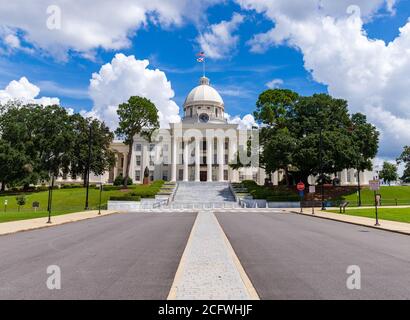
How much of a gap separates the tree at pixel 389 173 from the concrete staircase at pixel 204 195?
81.9m

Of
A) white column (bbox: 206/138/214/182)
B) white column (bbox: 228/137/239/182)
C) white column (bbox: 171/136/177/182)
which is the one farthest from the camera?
white column (bbox: 228/137/239/182)

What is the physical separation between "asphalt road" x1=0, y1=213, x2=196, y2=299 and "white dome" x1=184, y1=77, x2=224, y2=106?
85974mm

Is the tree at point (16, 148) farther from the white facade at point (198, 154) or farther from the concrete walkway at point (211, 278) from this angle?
the concrete walkway at point (211, 278)

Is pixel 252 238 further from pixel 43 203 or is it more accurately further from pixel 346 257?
pixel 43 203

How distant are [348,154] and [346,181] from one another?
39.8 meters

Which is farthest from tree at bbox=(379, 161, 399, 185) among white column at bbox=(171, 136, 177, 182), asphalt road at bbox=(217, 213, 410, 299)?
asphalt road at bbox=(217, 213, 410, 299)

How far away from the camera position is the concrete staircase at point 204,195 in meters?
51.3

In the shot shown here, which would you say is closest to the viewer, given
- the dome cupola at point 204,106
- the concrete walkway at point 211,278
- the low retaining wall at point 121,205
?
the concrete walkway at point 211,278

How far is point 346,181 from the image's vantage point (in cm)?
8919

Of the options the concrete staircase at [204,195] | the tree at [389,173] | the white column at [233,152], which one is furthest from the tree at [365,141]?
the tree at [389,173]

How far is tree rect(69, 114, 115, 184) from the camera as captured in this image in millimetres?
75000

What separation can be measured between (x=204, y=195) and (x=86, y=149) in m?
30.3

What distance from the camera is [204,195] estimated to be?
5988 centimetres

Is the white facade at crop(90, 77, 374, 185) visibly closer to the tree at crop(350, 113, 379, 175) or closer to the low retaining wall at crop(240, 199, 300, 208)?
the tree at crop(350, 113, 379, 175)
